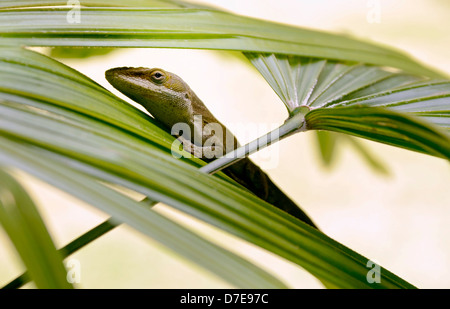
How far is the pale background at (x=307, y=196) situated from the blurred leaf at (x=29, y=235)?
2.60 metres

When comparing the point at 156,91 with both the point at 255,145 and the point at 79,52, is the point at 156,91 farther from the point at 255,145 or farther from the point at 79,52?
the point at 255,145

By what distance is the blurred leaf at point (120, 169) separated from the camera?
0.45 metres

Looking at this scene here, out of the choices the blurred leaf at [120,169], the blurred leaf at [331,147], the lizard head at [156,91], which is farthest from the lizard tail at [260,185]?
the blurred leaf at [120,169]

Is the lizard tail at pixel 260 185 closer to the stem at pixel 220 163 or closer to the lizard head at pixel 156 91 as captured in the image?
the lizard head at pixel 156 91

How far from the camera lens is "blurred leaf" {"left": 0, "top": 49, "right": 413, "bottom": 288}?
0.45 m

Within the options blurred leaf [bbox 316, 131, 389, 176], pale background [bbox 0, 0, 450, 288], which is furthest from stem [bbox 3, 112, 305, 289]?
pale background [bbox 0, 0, 450, 288]

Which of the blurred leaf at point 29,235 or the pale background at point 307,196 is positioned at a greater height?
the pale background at point 307,196

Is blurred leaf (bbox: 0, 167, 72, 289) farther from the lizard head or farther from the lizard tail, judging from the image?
the lizard tail

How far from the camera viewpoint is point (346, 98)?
3.09 feet

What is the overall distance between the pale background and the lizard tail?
164 cm

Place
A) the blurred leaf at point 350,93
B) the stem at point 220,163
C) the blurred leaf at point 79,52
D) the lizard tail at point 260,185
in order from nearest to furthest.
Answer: the stem at point 220,163
the blurred leaf at point 350,93
the blurred leaf at point 79,52
the lizard tail at point 260,185

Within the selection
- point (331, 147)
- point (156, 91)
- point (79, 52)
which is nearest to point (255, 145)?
point (156, 91)

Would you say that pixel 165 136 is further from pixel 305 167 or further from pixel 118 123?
pixel 305 167

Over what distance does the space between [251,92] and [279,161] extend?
0.58 metres
